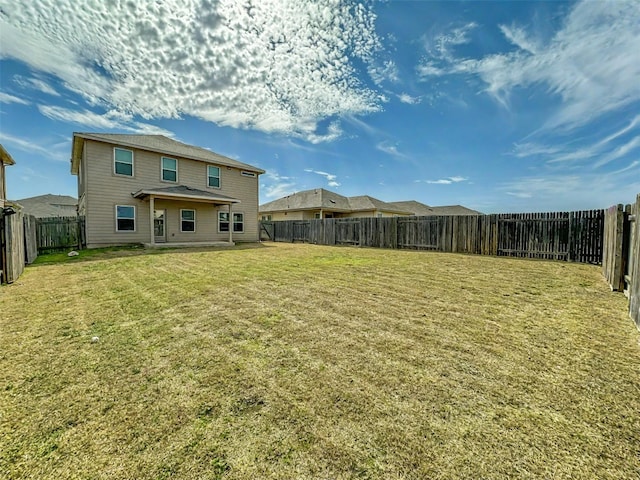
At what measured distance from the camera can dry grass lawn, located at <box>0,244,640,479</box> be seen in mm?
1485

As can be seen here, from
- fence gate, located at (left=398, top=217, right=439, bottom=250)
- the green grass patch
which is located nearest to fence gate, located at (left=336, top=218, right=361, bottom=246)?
fence gate, located at (left=398, top=217, right=439, bottom=250)

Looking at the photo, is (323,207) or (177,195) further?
(323,207)

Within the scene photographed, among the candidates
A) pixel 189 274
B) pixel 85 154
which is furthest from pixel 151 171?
pixel 189 274

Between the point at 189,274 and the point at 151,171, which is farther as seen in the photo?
the point at 151,171

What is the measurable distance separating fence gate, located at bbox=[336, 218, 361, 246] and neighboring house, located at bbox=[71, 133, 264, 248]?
247 inches

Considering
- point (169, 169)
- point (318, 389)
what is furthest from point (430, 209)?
point (318, 389)

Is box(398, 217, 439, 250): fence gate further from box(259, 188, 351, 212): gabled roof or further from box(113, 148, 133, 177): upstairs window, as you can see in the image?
box(113, 148, 133, 177): upstairs window

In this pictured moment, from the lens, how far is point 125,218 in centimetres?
1362

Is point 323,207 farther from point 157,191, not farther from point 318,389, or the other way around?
point 318,389

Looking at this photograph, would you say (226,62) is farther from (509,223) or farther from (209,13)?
(509,223)

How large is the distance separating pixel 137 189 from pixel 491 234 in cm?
1747

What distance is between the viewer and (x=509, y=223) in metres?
11.1

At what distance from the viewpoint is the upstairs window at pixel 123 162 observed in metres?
13.3

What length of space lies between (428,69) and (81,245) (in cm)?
1871
